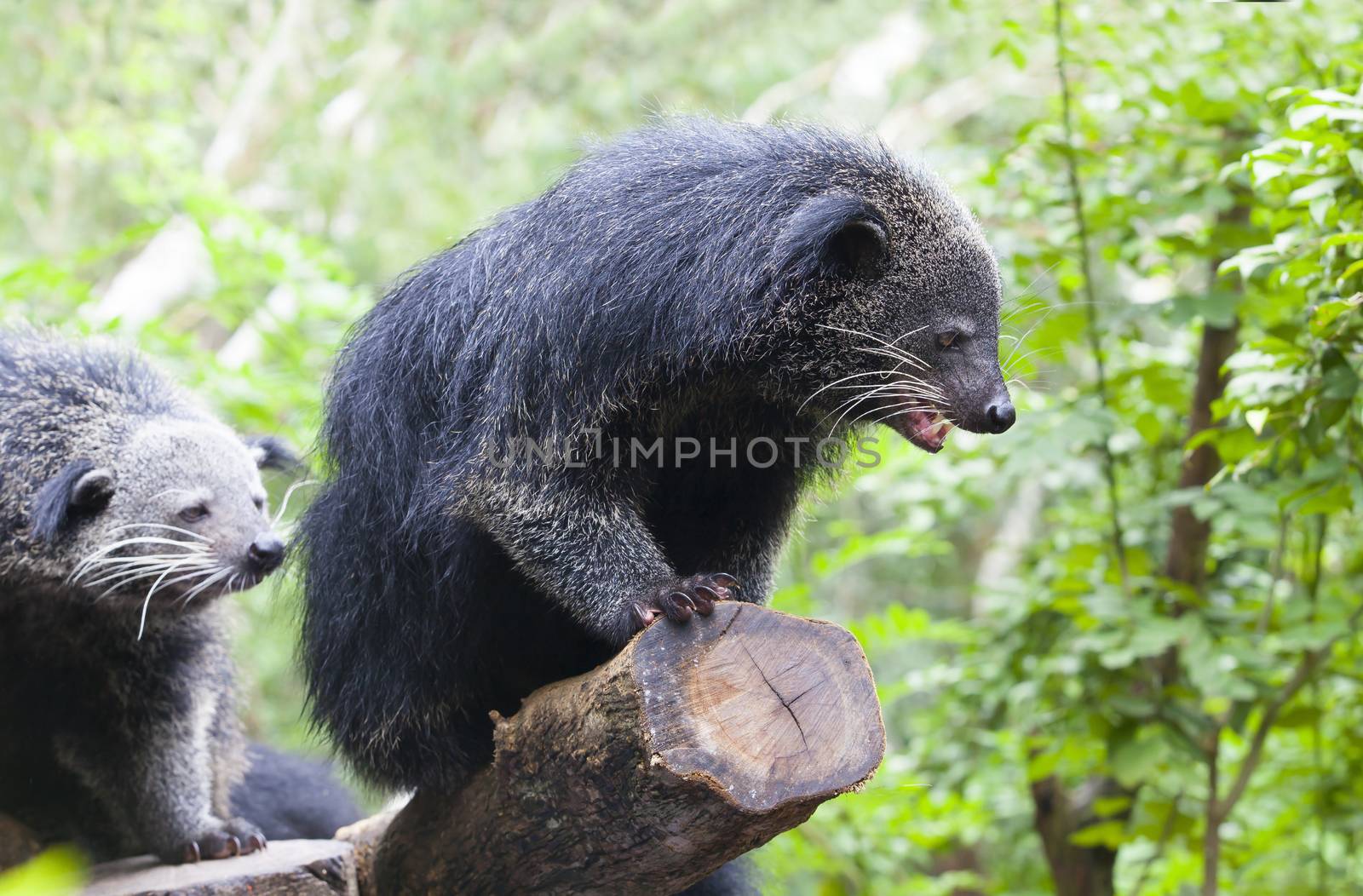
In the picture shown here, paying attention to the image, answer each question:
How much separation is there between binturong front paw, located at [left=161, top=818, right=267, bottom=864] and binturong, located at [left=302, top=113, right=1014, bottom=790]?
0.63m

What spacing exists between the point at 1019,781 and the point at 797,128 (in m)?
4.05

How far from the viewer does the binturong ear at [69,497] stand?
3451 millimetres

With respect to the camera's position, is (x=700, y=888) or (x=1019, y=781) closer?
(x=700, y=888)

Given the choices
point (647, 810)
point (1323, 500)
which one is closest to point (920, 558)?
point (1323, 500)

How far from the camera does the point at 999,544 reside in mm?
6270

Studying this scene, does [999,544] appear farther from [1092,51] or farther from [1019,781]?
[1092,51]

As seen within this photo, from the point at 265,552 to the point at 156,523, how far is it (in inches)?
16.6

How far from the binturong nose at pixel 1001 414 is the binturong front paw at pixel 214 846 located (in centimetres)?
265

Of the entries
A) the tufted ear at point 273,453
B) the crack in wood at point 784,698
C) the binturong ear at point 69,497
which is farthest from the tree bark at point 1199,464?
the binturong ear at point 69,497

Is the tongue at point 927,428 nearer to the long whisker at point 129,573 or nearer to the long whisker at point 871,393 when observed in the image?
the long whisker at point 871,393

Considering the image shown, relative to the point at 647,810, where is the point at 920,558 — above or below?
below

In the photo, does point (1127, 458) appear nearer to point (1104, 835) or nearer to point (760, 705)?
point (1104, 835)

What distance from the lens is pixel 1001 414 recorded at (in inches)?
116

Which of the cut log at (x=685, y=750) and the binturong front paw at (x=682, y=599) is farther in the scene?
the binturong front paw at (x=682, y=599)
